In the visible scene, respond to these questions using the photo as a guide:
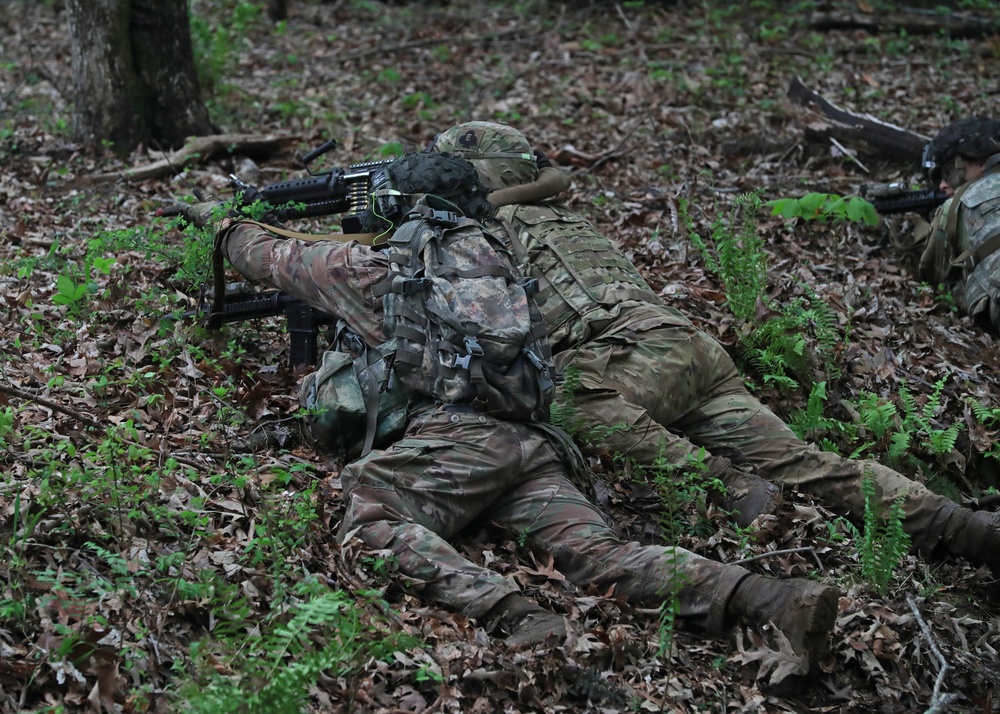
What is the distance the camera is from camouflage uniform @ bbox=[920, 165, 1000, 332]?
7117mm

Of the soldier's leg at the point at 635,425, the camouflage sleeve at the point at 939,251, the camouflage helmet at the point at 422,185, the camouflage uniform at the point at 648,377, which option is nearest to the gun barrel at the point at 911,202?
the camouflage sleeve at the point at 939,251

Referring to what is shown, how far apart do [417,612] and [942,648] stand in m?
2.42

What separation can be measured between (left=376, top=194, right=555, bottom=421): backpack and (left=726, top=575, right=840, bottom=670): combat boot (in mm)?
1414

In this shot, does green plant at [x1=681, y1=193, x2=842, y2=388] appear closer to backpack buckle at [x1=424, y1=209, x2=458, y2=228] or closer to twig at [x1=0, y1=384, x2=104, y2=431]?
backpack buckle at [x1=424, y1=209, x2=458, y2=228]

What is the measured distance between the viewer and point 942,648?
4363 millimetres

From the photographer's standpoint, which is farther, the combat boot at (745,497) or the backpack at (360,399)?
the combat boot at (745,497)

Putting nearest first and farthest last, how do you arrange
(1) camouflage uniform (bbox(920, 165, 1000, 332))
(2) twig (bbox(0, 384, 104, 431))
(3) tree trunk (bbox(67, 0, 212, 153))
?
(2) twig (bbox(0, 384, 104, 431)) < (1) camouflage uniform (bbox(920, 165, 1000, 332)) < (3) tree trunk (bbox(67, 0, 212, 153))

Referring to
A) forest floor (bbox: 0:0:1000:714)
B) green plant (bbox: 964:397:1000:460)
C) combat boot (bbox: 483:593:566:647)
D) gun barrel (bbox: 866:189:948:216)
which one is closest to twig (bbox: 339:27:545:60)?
forest floor (bbox: 0:0:1000:714)

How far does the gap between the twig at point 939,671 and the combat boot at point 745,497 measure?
906 mm

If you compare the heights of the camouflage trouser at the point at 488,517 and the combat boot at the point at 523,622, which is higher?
the camouflage trouser at the point at 488,517

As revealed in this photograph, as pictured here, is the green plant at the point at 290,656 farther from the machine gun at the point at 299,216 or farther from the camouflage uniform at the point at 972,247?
the camouflage uniform at the point at 972,247

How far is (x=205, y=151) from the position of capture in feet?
27.6

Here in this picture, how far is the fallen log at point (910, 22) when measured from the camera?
12.3 meters

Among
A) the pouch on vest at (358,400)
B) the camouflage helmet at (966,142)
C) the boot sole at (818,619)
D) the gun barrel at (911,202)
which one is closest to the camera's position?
the boot sole at (818,619)
